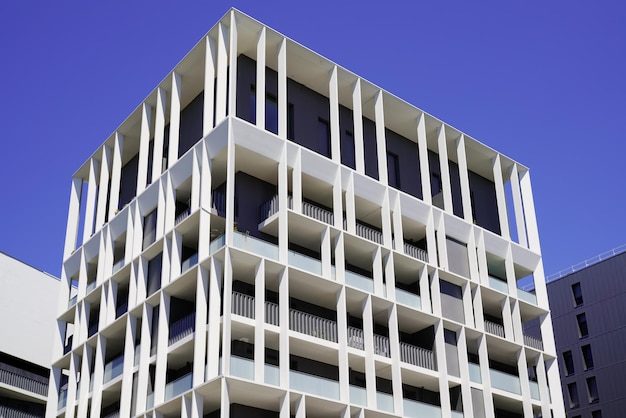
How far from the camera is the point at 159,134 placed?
160ft

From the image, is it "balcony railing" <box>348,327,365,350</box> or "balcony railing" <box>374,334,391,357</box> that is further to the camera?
"balcony railing" <box>374,334,391,357</box>

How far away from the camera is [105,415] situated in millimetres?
48688

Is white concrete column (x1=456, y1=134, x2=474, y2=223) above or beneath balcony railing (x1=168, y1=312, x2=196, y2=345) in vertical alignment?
above

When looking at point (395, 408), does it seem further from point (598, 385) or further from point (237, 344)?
point (598, 385)

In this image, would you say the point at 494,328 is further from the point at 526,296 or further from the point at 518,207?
the point at 518,207

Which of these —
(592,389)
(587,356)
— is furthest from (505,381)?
(587,356)

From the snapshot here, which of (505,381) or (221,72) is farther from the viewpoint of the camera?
(505,381)

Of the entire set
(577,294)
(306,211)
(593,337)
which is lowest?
(306,211)

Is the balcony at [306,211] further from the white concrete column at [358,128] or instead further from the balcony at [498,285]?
the balcony at [498,285]

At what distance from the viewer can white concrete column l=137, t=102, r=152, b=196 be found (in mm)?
49406

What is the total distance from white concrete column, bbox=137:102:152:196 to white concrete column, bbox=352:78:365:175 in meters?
12.4

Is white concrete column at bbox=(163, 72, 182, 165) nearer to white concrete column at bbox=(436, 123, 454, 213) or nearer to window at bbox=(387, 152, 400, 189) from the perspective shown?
window at bbox=(387, 152, 400, 189)

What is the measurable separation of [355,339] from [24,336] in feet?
112

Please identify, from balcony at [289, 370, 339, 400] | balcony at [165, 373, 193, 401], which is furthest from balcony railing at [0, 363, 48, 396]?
balcony at [289, 370, 339, 400]
